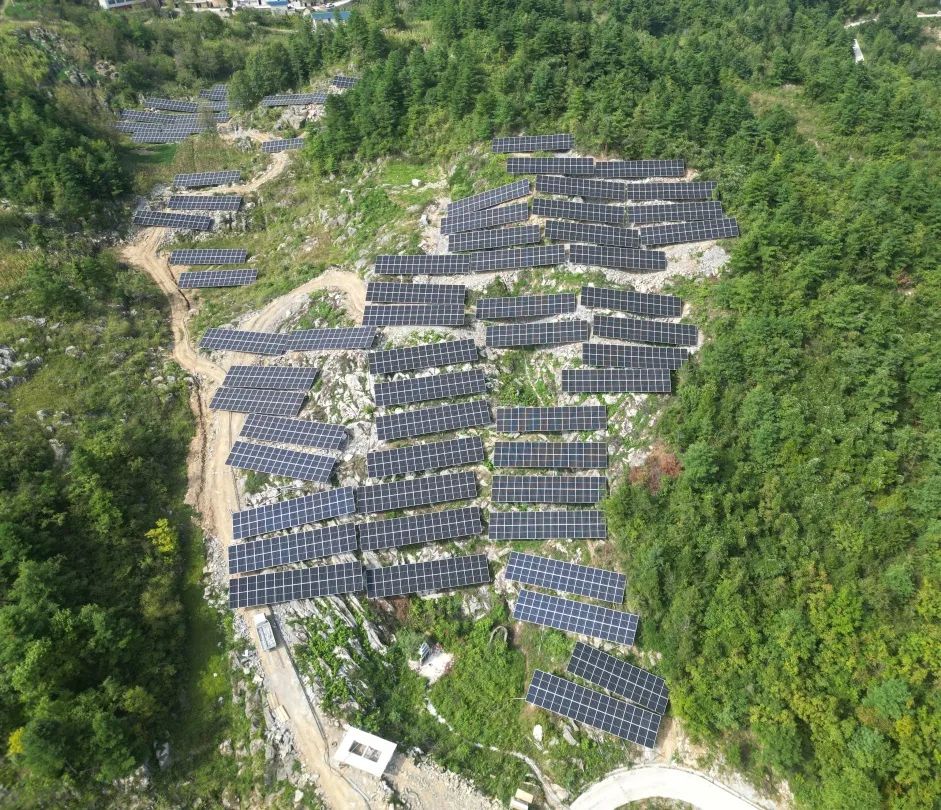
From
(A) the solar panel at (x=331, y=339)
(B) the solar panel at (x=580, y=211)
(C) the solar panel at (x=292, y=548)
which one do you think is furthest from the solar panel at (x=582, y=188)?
(C) the solar panel at (x=292, y=548)

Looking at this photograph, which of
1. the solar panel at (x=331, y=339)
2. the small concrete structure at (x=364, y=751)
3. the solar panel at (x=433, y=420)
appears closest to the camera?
the small concrete structure at (x=364, y=751)

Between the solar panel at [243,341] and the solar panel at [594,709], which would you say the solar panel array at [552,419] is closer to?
the solar panel at [594,709]

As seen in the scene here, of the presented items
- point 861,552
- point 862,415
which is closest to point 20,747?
point 861,552

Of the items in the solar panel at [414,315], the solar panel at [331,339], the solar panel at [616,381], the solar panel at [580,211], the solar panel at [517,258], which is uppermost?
the solar panel at [580,211]

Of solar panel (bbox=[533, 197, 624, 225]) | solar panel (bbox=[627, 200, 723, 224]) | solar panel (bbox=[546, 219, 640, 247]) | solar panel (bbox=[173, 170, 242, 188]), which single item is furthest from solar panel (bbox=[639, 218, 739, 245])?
solar panel (bbox=[173, 170, 242, 188])

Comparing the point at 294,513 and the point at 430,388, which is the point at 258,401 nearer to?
the point at 294,513

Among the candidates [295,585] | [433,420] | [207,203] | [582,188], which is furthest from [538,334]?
[207,203]
